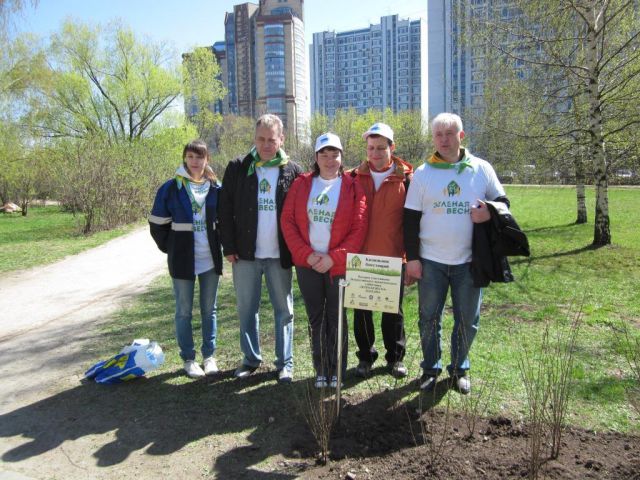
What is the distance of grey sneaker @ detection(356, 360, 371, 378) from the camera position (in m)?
4.14

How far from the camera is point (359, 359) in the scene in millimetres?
4332

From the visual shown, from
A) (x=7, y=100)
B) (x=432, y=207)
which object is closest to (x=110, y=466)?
(x=432, y=207)

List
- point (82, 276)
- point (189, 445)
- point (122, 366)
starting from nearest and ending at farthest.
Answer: point (189, 445) → point (122, 366) → point (82, 276)

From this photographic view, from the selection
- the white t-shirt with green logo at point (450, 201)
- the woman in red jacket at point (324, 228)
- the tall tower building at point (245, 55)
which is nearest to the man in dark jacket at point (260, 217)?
the woman in red jacket at point (324, 228)

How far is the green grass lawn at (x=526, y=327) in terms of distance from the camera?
12.2ft

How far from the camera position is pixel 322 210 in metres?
3.63

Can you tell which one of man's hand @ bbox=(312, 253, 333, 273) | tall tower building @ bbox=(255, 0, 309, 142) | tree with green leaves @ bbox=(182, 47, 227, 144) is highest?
tall tower building @ bbox=(255, 0, 309, 142)

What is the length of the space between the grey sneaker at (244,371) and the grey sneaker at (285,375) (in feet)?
0.96

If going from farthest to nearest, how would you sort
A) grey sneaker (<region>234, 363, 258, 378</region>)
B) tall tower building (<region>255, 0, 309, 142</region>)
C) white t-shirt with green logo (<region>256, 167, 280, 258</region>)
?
1. tall tower building (<region>255, 0, 309, 142</region>)
2. grey sneaker (<region>234, 363, 258, 378</region>)
3. white t-shirt with green logo (<region>256, 167, 280, 258</region>)

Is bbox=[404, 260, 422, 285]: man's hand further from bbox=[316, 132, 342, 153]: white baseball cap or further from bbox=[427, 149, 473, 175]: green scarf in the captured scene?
bbox=[316, 132, 342, 153]: white baseball cap

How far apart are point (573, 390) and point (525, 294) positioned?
3.37m

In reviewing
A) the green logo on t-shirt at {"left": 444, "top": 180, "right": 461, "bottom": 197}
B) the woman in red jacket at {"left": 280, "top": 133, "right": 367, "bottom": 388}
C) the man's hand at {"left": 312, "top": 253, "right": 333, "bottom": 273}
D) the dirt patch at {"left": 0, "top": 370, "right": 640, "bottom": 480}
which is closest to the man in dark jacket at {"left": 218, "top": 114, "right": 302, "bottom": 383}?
the woman in red jacket at {"left": 280, "top": 133, "right": 367, "bottom": 388}

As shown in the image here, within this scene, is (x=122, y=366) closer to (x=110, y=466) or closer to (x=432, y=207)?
(x=110, y=466)

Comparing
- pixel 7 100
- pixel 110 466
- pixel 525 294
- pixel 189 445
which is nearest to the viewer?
pixel 110 466
